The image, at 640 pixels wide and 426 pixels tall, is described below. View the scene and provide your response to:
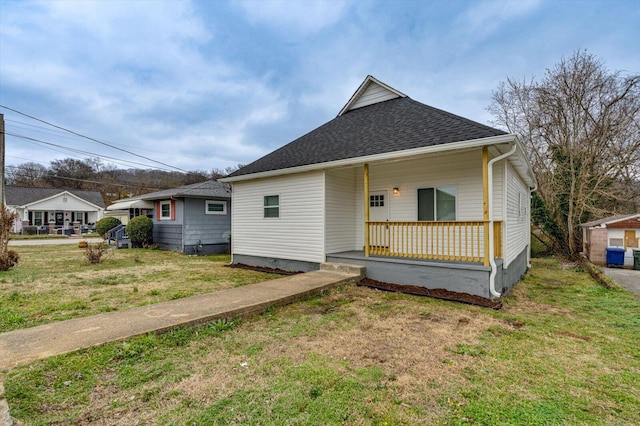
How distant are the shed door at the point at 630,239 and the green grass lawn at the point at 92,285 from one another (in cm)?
1228

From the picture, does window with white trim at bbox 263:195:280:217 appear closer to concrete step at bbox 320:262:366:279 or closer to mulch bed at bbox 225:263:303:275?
mulch bed at bbox 225:263:303:275

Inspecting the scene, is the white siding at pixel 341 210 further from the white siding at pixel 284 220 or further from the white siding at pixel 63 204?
the white siding at pixel 63 204

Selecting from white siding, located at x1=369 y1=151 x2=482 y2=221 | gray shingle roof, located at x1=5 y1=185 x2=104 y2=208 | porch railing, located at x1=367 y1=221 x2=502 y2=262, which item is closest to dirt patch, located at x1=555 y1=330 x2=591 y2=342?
porch railing, located at x1=367 y1=221 x2=502 y2=262

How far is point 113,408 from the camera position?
2.23 m

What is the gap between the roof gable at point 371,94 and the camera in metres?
9.59

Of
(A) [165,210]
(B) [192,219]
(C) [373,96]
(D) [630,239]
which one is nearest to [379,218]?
(C) [373,96]

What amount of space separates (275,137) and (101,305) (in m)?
28.0

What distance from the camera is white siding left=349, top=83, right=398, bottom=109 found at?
9.70 m

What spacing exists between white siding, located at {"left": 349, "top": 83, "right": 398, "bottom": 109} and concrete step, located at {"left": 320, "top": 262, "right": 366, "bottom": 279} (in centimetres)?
597

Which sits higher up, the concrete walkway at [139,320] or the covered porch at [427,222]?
the covered porch at [427,222]

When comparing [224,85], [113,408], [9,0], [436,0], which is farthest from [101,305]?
[224,85]

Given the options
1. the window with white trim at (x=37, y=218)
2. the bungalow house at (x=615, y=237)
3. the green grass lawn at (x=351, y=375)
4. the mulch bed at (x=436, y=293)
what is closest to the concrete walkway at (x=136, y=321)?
the green grass lawn at (x=351, y=375)

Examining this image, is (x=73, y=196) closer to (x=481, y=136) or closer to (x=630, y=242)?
(x=481, y=136)

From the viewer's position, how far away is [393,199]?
799 cm
